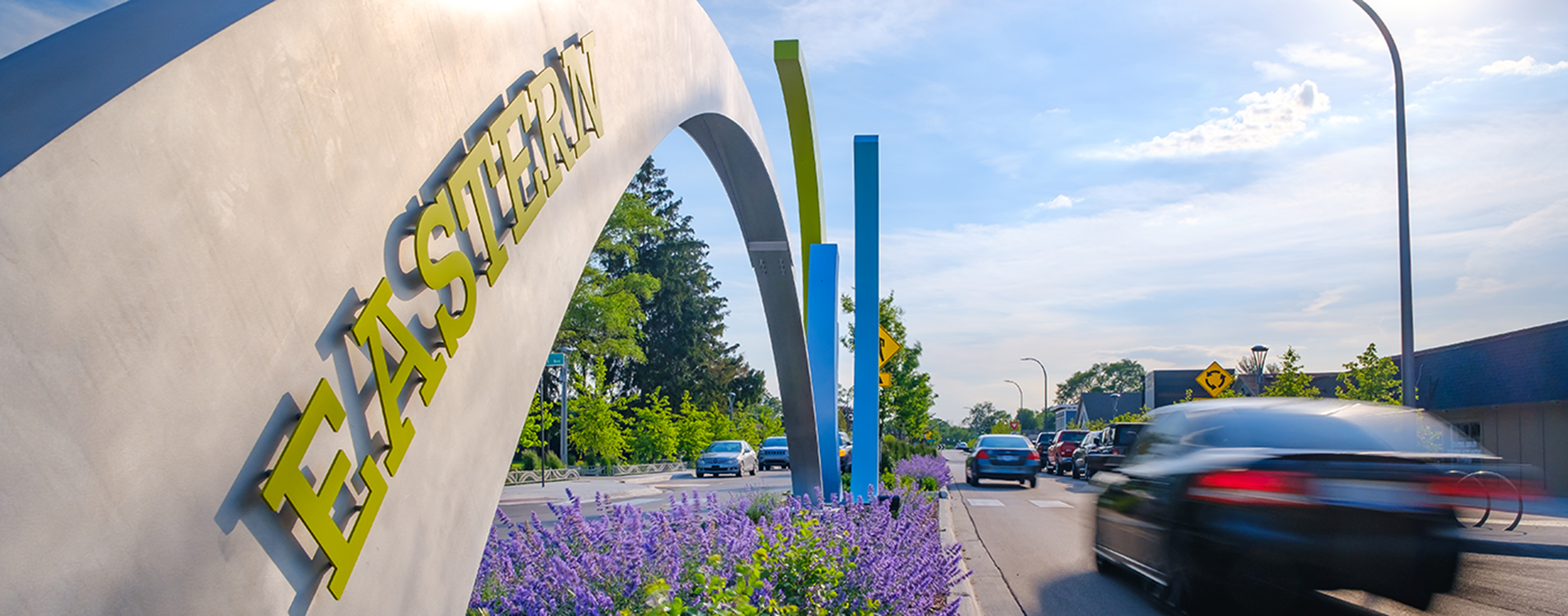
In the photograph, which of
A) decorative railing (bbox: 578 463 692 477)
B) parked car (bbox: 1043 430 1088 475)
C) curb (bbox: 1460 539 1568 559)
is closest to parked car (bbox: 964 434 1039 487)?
parked car (bbox: 1043 430 1088 475)

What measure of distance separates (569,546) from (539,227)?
87.0 inches

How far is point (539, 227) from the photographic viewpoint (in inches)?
130

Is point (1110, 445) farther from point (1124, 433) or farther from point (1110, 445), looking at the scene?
point (1124, 433)

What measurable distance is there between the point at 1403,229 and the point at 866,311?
1051 cm

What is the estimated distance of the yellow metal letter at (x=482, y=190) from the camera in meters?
2.67

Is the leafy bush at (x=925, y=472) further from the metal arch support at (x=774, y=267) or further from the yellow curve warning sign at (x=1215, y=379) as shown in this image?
the yellow curve warning sign at (x=1215, y=379)

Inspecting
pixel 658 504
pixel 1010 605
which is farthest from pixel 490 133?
pixel 658 504

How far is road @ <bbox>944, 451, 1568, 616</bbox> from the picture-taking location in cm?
654

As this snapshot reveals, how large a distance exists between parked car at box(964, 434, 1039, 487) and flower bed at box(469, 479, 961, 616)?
65.4 feet

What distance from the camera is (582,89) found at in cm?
364

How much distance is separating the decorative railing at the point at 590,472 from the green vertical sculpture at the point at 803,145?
1315 centimetres

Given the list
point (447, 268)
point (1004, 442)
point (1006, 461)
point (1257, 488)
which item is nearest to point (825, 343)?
point (1257, 488)

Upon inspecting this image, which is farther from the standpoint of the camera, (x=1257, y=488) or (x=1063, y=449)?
(x=1063, y=449)

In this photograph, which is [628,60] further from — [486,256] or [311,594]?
[311,594]
